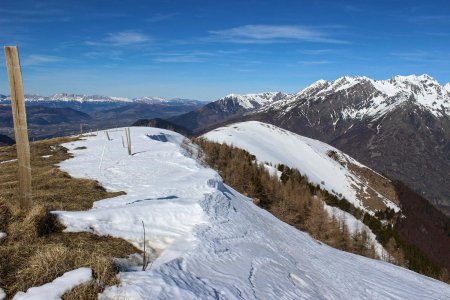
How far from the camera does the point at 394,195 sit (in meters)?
155

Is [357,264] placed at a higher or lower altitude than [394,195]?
higher

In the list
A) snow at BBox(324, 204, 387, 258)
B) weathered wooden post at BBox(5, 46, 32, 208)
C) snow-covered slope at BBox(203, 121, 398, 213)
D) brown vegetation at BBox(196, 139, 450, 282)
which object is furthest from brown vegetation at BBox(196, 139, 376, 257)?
weathered wooden post at BBox(5, 46, 32, 208)

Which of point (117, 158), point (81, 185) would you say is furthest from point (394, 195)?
point (81, 185)

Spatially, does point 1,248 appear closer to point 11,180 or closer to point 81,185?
point 81,185

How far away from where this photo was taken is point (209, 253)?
41.9ft

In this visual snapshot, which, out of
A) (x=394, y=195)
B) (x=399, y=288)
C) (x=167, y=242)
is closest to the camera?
(x=167, y=242)

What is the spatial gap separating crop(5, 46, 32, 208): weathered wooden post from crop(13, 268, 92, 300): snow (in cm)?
568

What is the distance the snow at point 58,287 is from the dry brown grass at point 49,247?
0.58ft

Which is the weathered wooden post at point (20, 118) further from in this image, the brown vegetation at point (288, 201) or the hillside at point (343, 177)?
the hillside at point (343, 177)

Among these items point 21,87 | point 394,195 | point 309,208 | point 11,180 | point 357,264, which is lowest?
point 394,195

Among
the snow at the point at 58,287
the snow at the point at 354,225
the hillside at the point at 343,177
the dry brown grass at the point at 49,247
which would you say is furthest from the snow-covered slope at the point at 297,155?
the snow at the point at 58,287

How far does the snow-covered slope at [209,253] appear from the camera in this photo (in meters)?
10.0

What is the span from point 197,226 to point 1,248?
7.26m

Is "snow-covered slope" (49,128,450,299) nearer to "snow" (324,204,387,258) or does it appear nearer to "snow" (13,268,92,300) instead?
"snow" (13,268,92,300)
